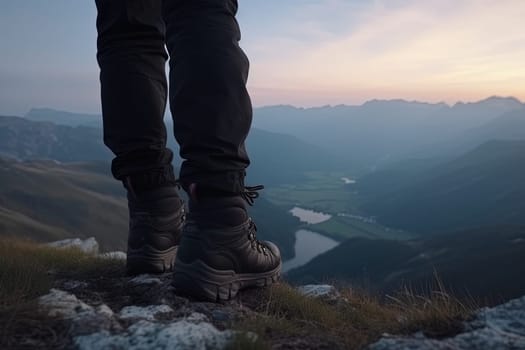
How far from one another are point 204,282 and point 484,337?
154cm

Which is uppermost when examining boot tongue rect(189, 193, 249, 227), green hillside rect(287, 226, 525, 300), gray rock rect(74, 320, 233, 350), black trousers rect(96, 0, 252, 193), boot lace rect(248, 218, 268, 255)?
black trousers rect(96, 0, 252, 193)

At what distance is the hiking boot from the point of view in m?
3.28

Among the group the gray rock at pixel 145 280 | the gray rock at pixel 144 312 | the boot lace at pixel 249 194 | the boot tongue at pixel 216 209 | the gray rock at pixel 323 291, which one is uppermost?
the boot lace at pixel 249 194

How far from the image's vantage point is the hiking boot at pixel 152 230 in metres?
3.28

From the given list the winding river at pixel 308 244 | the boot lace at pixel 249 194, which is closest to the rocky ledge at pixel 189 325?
the boot lace at pixel 249 194

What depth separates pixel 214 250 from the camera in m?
2.68

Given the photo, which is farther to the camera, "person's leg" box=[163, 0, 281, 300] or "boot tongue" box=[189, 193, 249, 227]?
"boot tongue" box=[189, 193, 249, 227]

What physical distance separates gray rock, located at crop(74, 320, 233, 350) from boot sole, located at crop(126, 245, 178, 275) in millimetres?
1310

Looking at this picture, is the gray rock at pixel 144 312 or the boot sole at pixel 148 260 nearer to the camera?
the gray rock at pixel 144 312

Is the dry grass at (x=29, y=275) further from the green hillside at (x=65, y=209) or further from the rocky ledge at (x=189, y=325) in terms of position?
the green hillside at (x=65, y=209)

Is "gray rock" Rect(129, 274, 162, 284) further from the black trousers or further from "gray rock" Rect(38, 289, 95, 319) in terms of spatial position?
the black trousers

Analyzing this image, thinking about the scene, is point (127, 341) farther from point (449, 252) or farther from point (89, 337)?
point (449, 252)

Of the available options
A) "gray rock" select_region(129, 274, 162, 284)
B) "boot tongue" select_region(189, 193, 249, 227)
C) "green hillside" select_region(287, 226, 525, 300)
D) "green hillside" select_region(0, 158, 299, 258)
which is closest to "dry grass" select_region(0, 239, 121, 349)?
"gray rock" select_region(129, 274, 162, 284)

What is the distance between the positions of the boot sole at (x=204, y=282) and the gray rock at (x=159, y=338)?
59 cm
